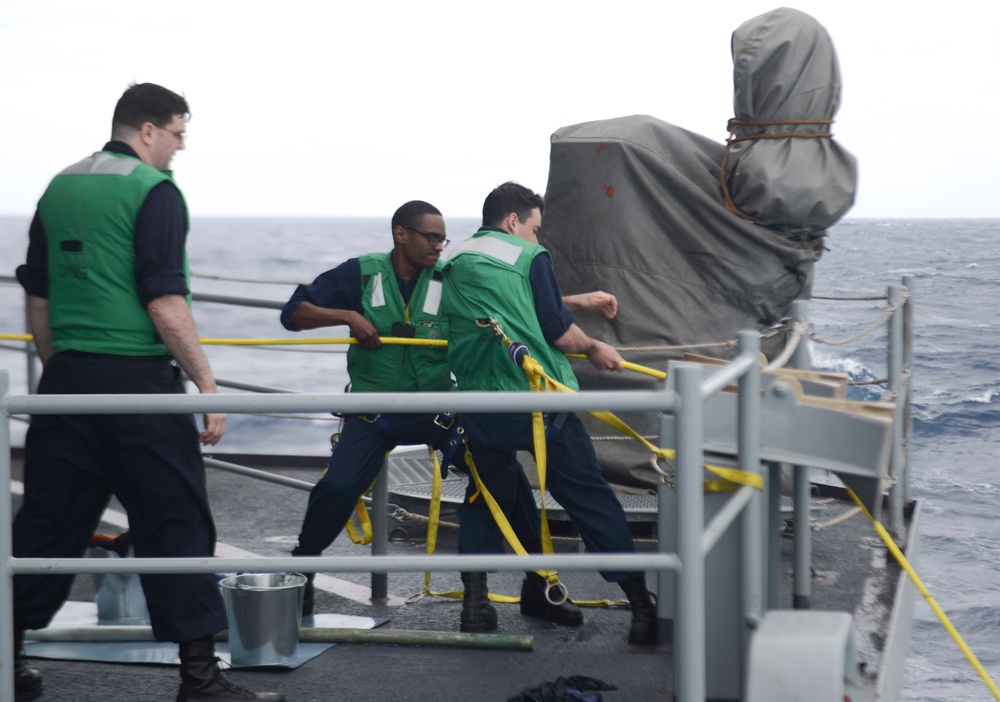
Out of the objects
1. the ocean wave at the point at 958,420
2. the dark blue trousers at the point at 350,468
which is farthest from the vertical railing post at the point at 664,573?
the ocean wave at the point at 958,420

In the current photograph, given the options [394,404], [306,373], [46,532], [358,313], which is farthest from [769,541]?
[306,373]

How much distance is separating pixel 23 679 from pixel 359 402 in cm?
171

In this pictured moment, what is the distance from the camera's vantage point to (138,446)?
3.27 m

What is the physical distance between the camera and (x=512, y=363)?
4086 millimetres

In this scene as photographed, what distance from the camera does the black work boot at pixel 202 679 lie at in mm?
3277

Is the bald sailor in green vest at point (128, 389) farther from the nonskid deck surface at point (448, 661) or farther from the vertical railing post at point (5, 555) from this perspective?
the vertical railing post at point (5, 555)

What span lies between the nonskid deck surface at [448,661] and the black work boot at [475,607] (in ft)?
0.29

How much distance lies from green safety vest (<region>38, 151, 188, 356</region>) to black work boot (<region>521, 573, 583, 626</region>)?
6.20 ft

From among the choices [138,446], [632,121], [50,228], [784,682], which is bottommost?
[784,682]

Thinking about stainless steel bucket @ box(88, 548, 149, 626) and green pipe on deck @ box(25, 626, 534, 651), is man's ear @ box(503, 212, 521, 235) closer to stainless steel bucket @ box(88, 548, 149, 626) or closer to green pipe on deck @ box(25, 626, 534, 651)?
green pipe on deck @ box(25, 626, 534, 651)

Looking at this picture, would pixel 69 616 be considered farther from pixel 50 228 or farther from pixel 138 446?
pixel 50 228

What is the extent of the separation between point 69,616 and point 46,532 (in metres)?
1.25

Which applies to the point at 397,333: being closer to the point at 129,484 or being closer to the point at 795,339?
the point at 129,484

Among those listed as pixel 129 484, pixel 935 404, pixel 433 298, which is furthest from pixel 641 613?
pixel 935 404
